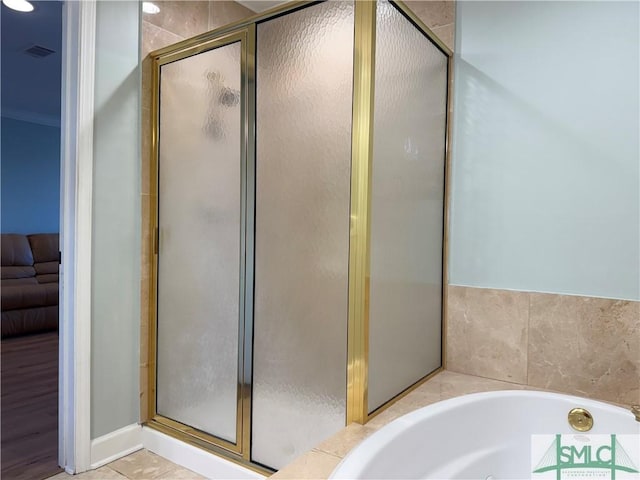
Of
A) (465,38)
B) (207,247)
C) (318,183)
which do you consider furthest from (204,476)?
(465,38)

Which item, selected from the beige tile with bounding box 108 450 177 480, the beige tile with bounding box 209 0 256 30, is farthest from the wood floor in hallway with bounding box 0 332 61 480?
the beige tile with bounding box 209 0 256 30

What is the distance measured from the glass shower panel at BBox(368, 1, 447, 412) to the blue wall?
219 inches

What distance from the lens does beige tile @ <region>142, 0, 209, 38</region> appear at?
2.24 m

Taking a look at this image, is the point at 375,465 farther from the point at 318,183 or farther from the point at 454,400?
the point at 318,183

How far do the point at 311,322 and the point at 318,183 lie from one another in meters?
0.53

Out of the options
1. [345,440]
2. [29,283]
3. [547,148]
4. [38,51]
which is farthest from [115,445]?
[29,283]

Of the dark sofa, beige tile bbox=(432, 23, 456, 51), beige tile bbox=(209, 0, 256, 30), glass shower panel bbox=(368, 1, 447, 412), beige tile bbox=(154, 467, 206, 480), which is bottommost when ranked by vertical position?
beige tile bbox=(154, 467, 206, 480)

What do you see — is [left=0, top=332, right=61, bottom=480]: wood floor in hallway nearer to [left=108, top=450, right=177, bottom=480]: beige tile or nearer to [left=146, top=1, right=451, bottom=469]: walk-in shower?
[left=108, top=450, right=177, bottom=480]: beige tile

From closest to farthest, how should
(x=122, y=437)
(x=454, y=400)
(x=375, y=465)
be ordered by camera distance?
(x=375, y=465)
(x=454, y=400)
(x=122, y=437)

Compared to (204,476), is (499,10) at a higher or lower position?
higher

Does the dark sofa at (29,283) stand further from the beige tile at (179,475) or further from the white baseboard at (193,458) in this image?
the beige tile at (179,475)

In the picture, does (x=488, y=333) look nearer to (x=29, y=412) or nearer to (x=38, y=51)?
(x=29, y=412)

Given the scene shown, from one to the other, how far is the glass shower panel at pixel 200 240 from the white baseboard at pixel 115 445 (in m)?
0.18

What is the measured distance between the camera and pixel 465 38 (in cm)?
192
